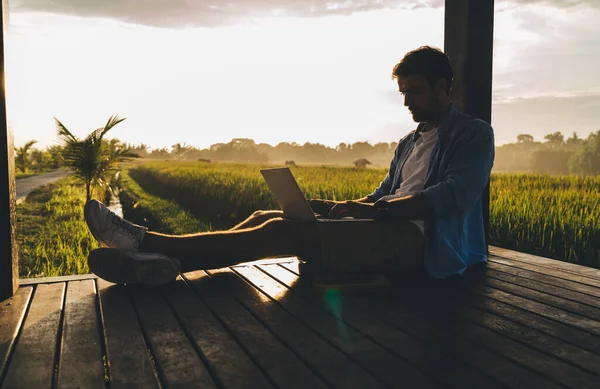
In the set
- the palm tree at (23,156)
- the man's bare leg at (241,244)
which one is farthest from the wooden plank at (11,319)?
the palm tree at (23,156)

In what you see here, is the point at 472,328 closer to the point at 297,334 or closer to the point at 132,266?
the point at 297,334

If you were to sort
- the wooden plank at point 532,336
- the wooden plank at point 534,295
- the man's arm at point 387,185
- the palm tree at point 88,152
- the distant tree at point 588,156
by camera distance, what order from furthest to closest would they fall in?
the distant tree at point 588,156 → the palm tree at point 88,152 → the man's arm at point 387,185 → the wooden plank at point 534,295 → the wooden plank at point 532,336

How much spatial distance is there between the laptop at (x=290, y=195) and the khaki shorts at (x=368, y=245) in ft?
0.21

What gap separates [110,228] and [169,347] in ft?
2.97

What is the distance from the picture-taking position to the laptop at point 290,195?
2352mm

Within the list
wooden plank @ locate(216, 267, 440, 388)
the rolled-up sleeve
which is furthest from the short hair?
wooden plank @ locate(216, 267, 440, 388)

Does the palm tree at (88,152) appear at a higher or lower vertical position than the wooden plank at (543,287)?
higher

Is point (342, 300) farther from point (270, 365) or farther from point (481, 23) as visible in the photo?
point (481, 23)

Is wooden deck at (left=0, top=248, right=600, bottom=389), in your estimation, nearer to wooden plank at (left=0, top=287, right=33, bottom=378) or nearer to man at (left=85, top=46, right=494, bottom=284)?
wooden plank at (left=0, top=287, right=33, bottom=378)

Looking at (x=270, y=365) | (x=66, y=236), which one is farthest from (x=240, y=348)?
(x=66, y=236)

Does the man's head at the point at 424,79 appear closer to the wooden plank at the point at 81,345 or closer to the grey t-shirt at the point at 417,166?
the grey t-shirt at the point at 417,166

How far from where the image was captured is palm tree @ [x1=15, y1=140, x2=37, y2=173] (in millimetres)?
29286

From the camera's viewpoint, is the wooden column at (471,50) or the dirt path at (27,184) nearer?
the wooden column at (471,50)

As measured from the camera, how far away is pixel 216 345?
1766 millimetres
